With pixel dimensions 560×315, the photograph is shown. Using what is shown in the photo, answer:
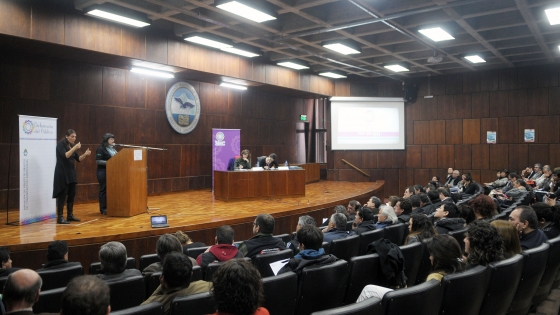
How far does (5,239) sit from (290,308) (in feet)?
12.2

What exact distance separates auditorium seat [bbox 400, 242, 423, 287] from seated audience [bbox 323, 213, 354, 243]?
78cm

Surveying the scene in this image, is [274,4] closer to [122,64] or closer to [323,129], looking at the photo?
[122,64]

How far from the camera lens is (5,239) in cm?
457

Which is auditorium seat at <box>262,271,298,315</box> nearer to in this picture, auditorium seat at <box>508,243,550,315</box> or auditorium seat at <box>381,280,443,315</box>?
auditorium seat at <box>381,280,443,315</box>

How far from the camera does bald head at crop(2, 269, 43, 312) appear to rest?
6.29 feet

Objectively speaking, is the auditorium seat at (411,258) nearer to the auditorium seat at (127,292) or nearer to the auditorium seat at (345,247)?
the auditorium seat at (345,247)

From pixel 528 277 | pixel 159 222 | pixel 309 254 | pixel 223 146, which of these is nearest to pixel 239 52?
pixel 223 146

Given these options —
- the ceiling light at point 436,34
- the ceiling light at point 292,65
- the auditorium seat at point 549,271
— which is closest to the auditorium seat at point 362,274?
the auditorium seat at point 549,271

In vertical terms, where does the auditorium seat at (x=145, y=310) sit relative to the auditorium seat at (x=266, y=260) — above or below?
above

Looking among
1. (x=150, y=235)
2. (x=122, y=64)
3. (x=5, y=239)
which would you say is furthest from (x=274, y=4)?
(x=5, y=239)

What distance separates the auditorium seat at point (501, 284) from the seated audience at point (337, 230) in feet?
5.24

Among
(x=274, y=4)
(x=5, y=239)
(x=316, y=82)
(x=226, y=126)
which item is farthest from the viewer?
(x=316, y=82)

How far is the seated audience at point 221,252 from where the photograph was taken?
327 centimetres

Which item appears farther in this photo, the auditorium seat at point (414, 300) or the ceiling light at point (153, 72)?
the ceiling light at point (153, 72)
